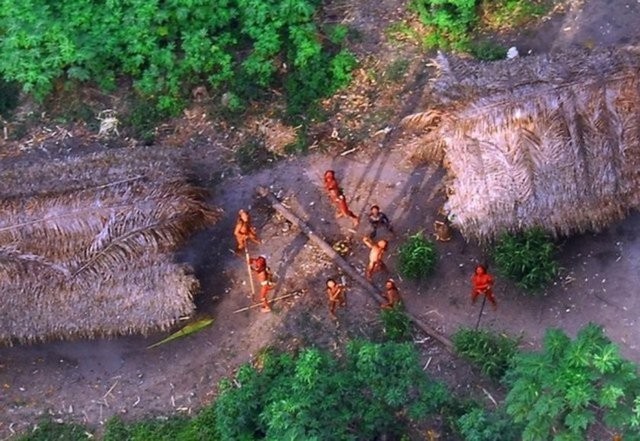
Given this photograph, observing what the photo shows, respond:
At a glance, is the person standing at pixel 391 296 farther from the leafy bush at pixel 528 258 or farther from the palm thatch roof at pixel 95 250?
the palm thatch roof at pixel 95 250

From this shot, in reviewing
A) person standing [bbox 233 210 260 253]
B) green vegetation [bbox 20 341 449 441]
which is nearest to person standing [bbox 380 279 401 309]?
green vegetation [bbox 20 341 449 441]

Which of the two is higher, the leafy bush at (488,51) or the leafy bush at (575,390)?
the leafy bush at (488,51)

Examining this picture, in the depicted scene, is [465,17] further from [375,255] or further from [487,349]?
[487,349]

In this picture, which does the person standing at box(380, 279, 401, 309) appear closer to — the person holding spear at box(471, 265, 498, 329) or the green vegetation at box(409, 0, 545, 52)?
the person holding spear at box(471, 265, 498, 329)

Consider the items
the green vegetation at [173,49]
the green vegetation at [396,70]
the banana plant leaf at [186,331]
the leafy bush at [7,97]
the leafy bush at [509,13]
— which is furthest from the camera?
the leafy bush at [7,97]

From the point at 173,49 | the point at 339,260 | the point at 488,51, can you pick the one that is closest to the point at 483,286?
the point at 339,260

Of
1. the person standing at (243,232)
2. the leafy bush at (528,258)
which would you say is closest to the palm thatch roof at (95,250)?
the person standing at (243,232)

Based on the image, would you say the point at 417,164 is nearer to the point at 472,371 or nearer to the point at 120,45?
the point at 472,371
